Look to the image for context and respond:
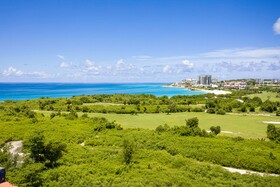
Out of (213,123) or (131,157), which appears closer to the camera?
(131,157)

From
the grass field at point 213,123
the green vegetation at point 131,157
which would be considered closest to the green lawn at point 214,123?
the grass field at point 213,123

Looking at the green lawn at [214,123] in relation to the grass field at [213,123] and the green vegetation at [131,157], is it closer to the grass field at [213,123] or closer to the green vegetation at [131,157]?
the grass field at [213,123]

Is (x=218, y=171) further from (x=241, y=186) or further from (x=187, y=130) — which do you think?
(x=187, y=130)

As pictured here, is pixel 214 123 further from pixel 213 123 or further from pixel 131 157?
pixel 131 157

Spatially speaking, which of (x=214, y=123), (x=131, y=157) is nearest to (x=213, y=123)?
(x=214, y=123)

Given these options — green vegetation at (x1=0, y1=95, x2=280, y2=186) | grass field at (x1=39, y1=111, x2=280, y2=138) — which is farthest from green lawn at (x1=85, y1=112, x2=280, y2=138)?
green vegetation at (x1=0, y1=95, x2=280, y2=186)

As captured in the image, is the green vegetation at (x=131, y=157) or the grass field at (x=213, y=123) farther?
the grass field at (x=213, y=123)

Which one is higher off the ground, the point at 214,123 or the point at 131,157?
the point at 131,157

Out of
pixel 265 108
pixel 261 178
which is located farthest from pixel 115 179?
pixel 265 108

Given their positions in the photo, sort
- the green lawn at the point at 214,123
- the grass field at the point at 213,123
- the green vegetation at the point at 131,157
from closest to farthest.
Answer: the green vegetation at the point at 131,157, the grass field at the point at 213,123, the green lawn at the point at 214,123

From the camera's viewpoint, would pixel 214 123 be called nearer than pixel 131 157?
No

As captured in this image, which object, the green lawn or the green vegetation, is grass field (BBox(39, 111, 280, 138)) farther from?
the green vegetation
